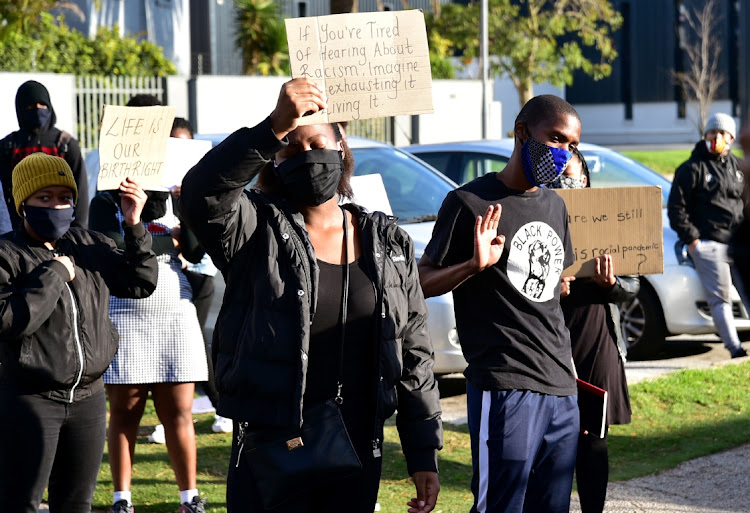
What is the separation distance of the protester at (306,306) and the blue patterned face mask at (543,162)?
0.86 metres

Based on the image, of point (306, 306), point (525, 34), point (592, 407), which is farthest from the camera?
point (525, 34)

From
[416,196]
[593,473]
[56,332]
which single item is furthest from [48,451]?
[416,196]

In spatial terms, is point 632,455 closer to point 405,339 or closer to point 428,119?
point 405,339

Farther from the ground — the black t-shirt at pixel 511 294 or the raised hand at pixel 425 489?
the black t-shirt at pixel 511 294

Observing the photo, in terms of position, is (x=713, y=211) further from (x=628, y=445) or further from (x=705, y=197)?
(x=628, y=445)

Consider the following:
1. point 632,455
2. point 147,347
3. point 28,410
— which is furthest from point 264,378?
point 632,455

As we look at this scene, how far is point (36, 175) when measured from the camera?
425 cm

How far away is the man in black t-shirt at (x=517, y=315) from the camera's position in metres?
3.92

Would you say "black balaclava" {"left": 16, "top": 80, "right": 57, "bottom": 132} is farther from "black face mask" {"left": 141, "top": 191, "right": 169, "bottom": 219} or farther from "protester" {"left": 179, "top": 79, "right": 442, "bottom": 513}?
"protester" {"left": 179, "top": 79, "right": 442, "bottom": 513}

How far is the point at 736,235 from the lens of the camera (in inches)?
87.7

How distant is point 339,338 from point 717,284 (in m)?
6.34

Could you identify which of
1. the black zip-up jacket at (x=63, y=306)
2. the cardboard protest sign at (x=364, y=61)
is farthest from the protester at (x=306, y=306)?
the black zip-up jacket at (x=63, y=306)

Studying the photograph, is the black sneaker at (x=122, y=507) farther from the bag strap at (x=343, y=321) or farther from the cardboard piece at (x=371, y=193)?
the bag strap at (x=343, y=321)

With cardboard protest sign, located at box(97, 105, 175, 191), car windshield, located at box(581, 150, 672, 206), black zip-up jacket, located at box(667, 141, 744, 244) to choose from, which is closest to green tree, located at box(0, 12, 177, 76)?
car windshield, located at box(581, 150, 672, 206)
